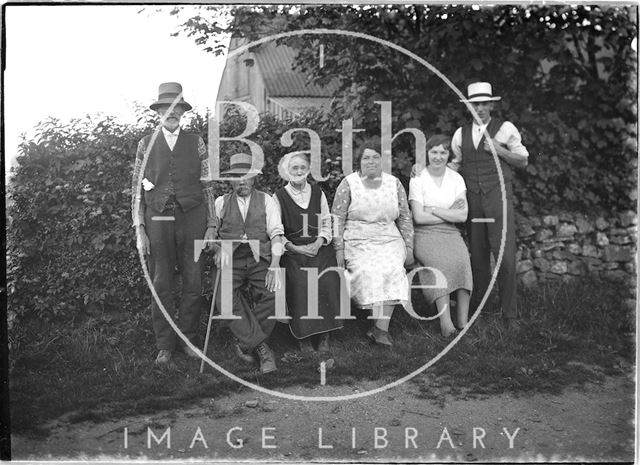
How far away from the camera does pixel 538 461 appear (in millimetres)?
4484

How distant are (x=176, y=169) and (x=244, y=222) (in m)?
0.55

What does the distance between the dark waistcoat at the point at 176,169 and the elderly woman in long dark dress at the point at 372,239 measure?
0.97 m

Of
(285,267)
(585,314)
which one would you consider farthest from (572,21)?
(285,267)

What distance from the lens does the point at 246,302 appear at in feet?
16.4

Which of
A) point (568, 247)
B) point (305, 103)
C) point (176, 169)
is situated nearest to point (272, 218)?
point (176, 169)

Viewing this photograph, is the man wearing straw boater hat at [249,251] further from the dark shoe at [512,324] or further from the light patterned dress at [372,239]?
the dark shoe at [512,324]

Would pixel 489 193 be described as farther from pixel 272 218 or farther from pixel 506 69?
pixel 272 218

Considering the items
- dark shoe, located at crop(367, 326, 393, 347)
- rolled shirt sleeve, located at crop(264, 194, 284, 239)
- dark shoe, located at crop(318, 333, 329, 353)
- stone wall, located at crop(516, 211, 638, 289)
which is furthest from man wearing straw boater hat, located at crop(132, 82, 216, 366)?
stone wall, located at crop(516, 211, 638, 289)

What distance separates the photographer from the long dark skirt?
501cm

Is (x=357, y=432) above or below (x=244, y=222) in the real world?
below

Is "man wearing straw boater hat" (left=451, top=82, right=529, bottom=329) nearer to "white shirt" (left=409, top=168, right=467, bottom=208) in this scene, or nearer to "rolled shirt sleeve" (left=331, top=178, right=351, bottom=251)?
"white shirt" (left=409, top=168, right=467, bottom=208)

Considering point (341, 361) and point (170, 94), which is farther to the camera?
point (341, 361)

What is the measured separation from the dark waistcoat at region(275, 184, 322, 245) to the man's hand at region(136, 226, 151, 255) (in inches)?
34.8

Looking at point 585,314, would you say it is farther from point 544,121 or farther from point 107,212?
point 107,212
